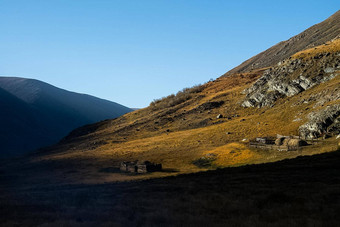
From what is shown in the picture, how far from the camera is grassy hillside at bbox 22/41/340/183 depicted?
42719 millimetres

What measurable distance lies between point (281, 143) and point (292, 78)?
108ft

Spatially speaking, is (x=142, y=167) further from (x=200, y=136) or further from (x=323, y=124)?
(x=323, y=124)

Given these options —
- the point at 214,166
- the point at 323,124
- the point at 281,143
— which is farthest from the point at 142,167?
the point at 323,124

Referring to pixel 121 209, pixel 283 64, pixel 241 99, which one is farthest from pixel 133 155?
pixel 283 64

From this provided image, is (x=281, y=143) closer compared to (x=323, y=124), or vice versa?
(x=281, y=143)

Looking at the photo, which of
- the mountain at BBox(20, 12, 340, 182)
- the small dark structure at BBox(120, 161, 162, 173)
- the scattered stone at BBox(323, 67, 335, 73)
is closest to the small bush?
the mountain at BBox(20, 12, 340, 182)

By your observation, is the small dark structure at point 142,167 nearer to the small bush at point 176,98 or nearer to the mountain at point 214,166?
the mountain at point 214,166

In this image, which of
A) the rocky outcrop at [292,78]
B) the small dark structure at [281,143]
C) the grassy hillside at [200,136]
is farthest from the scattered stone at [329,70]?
the small dark structure at [281,143]

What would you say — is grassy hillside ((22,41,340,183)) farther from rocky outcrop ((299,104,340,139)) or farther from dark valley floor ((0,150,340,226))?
dark valley floor ((0,150,340,226))

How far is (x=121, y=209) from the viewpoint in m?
17.0

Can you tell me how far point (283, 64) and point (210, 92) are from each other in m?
30.5

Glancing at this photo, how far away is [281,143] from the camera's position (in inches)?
1626

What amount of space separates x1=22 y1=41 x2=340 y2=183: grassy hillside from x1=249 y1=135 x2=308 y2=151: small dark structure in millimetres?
1325

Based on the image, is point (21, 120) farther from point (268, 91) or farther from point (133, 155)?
point (268, 91)
